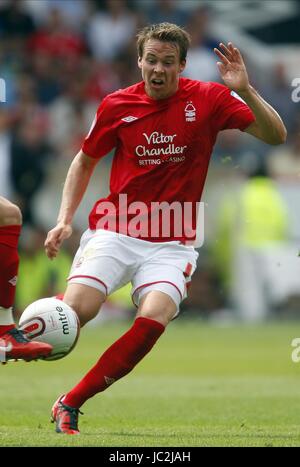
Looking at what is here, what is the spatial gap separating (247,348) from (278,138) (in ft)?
21.5

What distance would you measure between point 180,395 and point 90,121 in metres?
9.19

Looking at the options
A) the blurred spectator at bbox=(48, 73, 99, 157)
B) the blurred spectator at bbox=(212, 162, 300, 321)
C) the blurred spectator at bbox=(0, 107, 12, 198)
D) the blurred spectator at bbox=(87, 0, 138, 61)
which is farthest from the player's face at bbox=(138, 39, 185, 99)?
the blurred spectator at bbox=(87, 0, 138, 61)

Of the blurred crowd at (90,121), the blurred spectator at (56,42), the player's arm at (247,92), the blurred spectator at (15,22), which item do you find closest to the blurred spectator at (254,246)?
the blurred crowd at (90,121)

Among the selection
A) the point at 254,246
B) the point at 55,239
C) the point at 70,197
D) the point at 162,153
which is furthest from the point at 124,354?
the point at 254,246

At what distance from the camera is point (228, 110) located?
8.22m

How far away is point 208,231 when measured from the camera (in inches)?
719

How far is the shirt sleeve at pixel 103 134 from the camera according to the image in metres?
8.36

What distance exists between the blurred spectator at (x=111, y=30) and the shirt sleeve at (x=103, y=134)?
11609 millimetres

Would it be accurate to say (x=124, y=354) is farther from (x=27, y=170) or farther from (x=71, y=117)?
(x=71, y=117)

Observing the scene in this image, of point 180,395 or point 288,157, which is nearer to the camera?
point 180,395

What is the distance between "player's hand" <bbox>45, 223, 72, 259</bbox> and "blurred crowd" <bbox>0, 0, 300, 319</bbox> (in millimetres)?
8789

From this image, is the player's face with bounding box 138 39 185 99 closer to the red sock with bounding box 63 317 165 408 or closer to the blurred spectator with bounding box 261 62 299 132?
the red sock with bounding box 63 317 165 408
